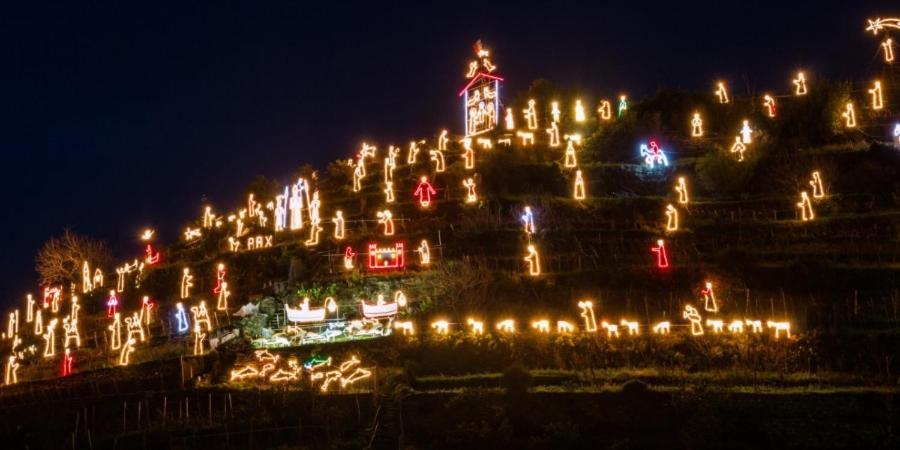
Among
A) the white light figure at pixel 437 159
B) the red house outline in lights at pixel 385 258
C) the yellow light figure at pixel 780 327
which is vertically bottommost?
the yellow light figure at pixel 780 327

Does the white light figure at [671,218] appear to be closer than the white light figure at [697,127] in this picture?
Yes

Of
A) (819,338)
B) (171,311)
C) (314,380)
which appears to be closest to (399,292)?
(314,380)

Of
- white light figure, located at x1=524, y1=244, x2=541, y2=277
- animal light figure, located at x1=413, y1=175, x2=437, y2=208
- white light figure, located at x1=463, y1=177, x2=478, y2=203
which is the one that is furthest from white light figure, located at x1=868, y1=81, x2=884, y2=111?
animal light figure, located at x1=413, y1=175, x2=437, y2=208

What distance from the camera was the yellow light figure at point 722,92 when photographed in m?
42.0

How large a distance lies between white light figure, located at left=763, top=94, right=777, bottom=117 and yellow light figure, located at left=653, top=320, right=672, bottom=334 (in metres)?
21.9

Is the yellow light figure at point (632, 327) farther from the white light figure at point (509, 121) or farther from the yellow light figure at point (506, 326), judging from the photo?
the white light figure at point (509, 121)

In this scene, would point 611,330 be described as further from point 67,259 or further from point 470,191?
point 67,259

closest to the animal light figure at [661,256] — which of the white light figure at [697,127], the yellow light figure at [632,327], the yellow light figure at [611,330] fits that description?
the yellow light figure at [632,327]

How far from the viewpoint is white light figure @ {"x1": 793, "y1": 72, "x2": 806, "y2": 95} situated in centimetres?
4012

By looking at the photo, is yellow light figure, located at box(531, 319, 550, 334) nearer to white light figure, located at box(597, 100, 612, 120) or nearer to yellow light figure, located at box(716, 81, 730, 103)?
white light figure, located at box(597, 100, 612, 120)

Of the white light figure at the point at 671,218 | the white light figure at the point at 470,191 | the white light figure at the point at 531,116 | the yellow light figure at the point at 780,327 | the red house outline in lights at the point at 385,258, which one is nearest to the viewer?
the yellow light figure at the point at 780,327

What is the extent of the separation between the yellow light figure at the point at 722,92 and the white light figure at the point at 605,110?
620cm

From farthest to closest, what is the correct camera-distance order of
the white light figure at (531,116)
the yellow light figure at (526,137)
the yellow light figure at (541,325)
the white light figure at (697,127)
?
1. the white light figure at (531,116)
2. the white light figure at (697,127)
3. the yellow light figure at (526,137)
4. the yellow light figure at (541,325)

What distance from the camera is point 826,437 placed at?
54.9 feet
